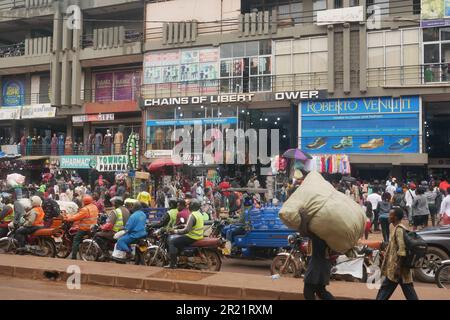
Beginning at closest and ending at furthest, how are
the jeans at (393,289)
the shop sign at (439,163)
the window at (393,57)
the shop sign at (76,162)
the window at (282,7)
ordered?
the jeans at (393,289) → the window at (393,57) → the shop sign at (439,163) → the window at (282,7) → the shop sign at (76,162)

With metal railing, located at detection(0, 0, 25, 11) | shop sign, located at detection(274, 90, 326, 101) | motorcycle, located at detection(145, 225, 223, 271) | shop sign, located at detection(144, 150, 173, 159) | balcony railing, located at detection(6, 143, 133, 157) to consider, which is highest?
metal railing, located at detection(0, 0, 25, 11)

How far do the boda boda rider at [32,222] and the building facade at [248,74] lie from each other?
549 inches

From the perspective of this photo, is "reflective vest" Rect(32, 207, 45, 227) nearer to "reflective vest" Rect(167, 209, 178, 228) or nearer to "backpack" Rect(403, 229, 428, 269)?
"reflective vest" Rect(167, 209, 178, 228)

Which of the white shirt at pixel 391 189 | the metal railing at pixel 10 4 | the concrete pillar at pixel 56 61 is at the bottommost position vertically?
the white shirt at pixel 391 189

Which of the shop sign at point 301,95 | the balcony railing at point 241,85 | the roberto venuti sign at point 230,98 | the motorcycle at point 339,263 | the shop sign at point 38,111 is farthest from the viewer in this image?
the shop sign at point 38,111

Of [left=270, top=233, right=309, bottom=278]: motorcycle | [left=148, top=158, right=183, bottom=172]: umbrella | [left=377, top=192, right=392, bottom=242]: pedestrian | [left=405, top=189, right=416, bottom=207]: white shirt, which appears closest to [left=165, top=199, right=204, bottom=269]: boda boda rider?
[left=270, top=233, right=309, bottom=278]: motorcycle

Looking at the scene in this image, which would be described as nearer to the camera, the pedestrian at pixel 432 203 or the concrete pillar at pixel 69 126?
the pedestrian at pixel 432 203

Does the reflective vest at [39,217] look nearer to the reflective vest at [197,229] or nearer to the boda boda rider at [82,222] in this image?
the boda boda rider at [82,222]

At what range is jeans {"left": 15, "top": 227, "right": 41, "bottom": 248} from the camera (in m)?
11.2

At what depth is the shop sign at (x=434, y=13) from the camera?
21.7 meters

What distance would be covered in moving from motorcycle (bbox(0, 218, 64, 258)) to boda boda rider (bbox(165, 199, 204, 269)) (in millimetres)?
3517

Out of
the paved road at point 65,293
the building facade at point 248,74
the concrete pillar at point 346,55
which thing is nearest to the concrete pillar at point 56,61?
the building facade at point 248,74

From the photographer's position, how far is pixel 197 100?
25.3 meters

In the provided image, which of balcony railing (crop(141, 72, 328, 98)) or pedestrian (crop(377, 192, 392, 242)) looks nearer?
pedestrian (crop(377, 192, 392, 242))
